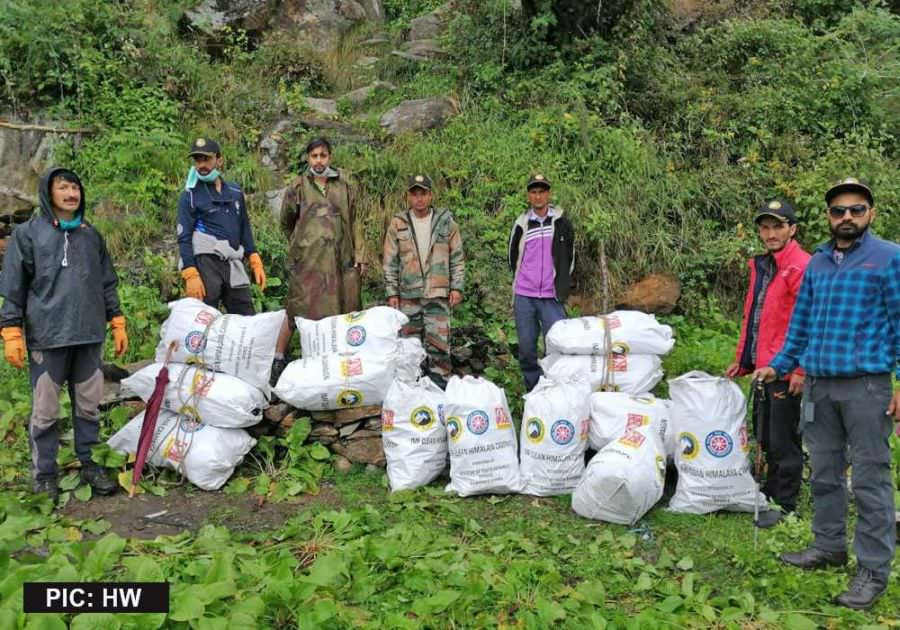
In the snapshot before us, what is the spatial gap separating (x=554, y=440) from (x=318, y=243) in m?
2.32

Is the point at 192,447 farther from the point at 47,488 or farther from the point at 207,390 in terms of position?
the point at 47,488

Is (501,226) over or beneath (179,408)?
over

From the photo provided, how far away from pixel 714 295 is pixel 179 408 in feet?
17.8

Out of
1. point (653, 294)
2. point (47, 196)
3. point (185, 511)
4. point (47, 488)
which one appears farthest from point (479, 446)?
point (653, 294)

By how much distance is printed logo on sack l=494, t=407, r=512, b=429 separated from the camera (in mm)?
4637

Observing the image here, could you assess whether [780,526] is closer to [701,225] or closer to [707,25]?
[701,225]

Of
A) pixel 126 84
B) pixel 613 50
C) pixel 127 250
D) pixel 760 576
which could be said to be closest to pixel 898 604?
pixel 760 576

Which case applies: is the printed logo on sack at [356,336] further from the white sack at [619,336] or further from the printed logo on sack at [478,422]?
the white sack at [619,336]

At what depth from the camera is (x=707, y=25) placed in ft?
35.3

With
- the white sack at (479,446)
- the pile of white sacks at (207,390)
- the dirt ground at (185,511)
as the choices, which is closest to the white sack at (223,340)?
the pile of white sacks at (207,390)

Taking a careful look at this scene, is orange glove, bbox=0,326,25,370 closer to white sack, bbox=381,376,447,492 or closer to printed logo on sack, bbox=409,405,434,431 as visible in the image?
white sack, bbox=381,376,447,492

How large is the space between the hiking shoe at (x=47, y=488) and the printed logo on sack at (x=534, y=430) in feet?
9.39

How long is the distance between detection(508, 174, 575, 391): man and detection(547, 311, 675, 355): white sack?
0.41 metres

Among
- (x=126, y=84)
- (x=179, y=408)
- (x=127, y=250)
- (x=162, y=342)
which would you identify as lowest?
(x=179, y=408)
